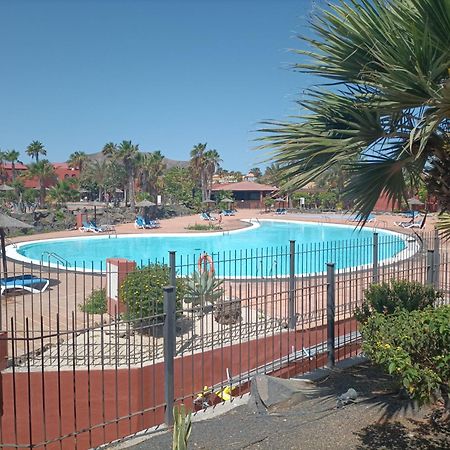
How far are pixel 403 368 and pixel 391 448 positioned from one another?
1030mm

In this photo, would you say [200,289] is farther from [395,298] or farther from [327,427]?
[327,427]

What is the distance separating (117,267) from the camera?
8578mm

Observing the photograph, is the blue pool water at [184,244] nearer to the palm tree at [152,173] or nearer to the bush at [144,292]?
the bush at [144,292]

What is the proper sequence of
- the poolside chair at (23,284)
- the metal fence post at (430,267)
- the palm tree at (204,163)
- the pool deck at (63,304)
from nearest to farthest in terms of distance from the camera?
the pool deck at (63,304) < the metal fence post at (430,267) < the poolside chair at (23,284) < the palm tree at (204,163)

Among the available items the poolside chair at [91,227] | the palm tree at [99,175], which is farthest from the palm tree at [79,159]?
the poolside chair at [91,227]

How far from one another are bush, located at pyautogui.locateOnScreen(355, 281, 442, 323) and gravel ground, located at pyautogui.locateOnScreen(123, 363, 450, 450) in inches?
35.2

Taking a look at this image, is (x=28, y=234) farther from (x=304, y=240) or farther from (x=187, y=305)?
Result: (x=187, y=305)

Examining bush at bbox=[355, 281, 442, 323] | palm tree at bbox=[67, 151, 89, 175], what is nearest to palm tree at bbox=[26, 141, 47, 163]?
palm tree at bbox=[67, 151, 89, 175]

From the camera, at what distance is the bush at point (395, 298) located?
5.80 m

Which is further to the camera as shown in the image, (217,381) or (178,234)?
(178,234)

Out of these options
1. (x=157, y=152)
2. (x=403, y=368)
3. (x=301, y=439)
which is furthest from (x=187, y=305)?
(x=157, y=152)

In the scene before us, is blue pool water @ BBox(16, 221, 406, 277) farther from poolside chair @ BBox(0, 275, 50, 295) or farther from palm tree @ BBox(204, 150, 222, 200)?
palm tree @ BBox(204, 150, 222, 200)

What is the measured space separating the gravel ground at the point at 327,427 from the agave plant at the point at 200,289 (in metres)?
3.15

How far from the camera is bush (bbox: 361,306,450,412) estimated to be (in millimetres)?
3344
